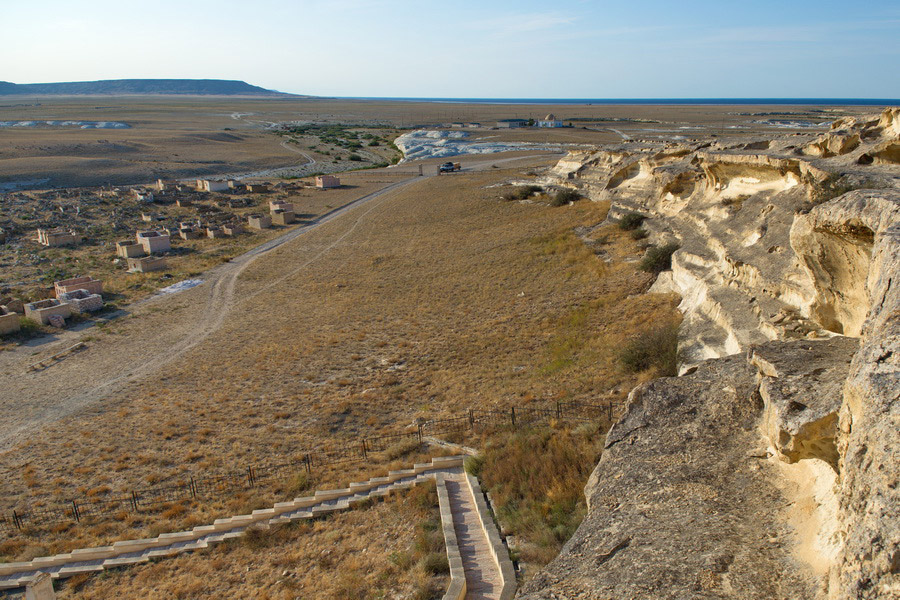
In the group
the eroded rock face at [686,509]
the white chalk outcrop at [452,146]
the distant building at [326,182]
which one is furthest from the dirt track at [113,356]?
the white chalk outcrop at [452,146]

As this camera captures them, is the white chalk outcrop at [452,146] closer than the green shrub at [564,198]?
No

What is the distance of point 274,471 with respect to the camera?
39.7ft

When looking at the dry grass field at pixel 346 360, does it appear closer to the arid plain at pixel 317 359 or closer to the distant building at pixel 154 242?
the arid plain at pixel 317 359

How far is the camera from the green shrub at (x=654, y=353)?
1280 cm

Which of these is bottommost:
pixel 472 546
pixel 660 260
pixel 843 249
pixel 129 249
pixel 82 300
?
pixel 472 546

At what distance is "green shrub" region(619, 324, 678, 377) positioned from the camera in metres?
12.8

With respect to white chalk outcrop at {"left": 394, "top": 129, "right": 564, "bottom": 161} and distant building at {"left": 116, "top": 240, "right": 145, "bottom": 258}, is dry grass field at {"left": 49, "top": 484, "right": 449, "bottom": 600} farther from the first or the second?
white chalk outcrop at {"left": 394, "top": 129, "right": 564, "bottom": 161}

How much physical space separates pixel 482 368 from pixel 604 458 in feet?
26.1

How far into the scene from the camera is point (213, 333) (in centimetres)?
2088

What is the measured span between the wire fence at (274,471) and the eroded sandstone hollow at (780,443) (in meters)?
3.32

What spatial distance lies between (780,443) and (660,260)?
13.8 m

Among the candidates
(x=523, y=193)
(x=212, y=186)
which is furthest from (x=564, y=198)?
(x=212, y=186)

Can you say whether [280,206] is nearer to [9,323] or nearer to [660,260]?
[9,323]

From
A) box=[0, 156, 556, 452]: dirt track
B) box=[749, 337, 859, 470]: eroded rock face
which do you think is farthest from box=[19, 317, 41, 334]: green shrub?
box=[749, 337, 859, 470]: eroded rock face
